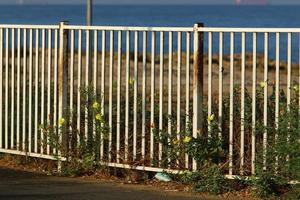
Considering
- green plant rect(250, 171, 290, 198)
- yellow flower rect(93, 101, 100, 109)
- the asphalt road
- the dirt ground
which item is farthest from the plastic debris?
green plant rect(250, 171, 290, 198)

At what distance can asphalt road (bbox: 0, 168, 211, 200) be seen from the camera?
10.7 metres

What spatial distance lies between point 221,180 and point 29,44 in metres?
3.27

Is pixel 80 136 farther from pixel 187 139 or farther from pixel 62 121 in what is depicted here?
pixel 187 139

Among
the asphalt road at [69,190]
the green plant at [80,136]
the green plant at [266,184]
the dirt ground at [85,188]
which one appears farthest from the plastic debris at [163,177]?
the green plant at [266,184]

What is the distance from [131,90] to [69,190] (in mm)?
1637

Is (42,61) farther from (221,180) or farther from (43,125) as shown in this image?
(221,180)

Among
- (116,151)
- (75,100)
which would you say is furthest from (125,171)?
(75,100)

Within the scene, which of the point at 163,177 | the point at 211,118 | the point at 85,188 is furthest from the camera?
the point at 163,177

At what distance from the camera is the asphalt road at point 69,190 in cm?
1073

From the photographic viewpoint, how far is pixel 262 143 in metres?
10.7

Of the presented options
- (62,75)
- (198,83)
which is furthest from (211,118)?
(62,75)

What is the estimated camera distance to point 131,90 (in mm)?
12148

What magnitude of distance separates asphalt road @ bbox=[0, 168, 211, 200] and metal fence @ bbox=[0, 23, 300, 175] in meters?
0.41

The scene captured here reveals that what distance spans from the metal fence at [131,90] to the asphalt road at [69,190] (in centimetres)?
41
